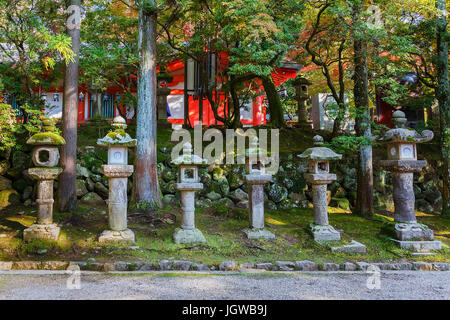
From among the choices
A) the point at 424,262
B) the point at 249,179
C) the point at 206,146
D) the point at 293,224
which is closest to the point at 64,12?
the point at 206,146

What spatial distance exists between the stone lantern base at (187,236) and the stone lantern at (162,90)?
6.81m

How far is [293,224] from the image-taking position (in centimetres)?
761

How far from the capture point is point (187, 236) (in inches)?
234

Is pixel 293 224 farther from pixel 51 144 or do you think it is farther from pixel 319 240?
pixel 51 144

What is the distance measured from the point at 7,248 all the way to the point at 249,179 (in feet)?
15.5

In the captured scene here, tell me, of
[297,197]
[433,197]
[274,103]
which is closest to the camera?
[297,197]

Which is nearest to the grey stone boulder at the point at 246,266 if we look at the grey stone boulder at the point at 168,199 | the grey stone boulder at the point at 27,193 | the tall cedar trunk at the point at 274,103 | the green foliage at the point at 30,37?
the grey stone boulder at the point at 168,199

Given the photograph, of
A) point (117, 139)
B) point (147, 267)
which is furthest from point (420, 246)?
point (117, 139)

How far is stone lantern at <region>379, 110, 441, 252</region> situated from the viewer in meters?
6.08

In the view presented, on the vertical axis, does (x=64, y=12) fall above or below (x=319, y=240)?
above

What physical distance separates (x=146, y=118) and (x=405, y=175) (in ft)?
19.9

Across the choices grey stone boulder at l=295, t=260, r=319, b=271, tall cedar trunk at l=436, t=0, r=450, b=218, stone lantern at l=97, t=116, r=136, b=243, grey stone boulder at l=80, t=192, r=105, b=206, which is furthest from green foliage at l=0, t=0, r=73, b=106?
tall cedar trunk at l=436, t=0, r=450, b=218

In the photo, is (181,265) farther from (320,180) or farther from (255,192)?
(320,180)

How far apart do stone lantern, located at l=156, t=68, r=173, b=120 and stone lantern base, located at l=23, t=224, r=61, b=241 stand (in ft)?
22.8
